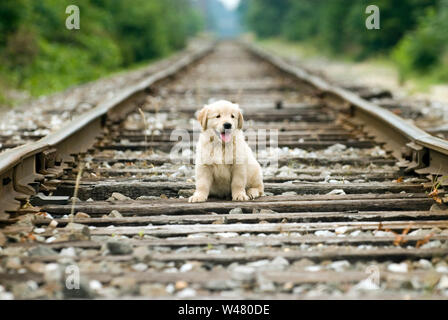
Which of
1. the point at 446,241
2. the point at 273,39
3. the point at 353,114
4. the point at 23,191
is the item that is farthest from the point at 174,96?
the point at 273,39

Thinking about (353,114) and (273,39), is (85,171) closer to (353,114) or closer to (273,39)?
(353,114)

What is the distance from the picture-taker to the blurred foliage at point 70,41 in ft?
42.9

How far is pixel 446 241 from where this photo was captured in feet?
9.54

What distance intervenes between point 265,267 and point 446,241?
0.97m

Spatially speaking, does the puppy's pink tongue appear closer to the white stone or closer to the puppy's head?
the puppy's head

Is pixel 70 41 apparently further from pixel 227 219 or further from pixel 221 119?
pixel 227 219

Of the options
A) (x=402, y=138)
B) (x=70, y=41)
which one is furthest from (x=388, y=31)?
(x=402, y=138)

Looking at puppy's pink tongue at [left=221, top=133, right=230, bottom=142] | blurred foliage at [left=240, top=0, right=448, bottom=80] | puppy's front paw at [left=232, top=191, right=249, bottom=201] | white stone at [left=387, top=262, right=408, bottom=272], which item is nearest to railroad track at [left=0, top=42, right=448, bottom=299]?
white stone at [left=387, top=262, right=408, bottom=272]

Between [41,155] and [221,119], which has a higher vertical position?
[221,119]

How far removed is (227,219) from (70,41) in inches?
612

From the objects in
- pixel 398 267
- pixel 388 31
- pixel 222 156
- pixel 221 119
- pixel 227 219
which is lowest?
pixel 398 267

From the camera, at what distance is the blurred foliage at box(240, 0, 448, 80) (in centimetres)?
1393

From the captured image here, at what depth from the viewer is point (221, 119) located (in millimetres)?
3605

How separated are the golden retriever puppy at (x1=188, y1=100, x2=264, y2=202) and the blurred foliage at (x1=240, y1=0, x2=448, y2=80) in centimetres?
1004
